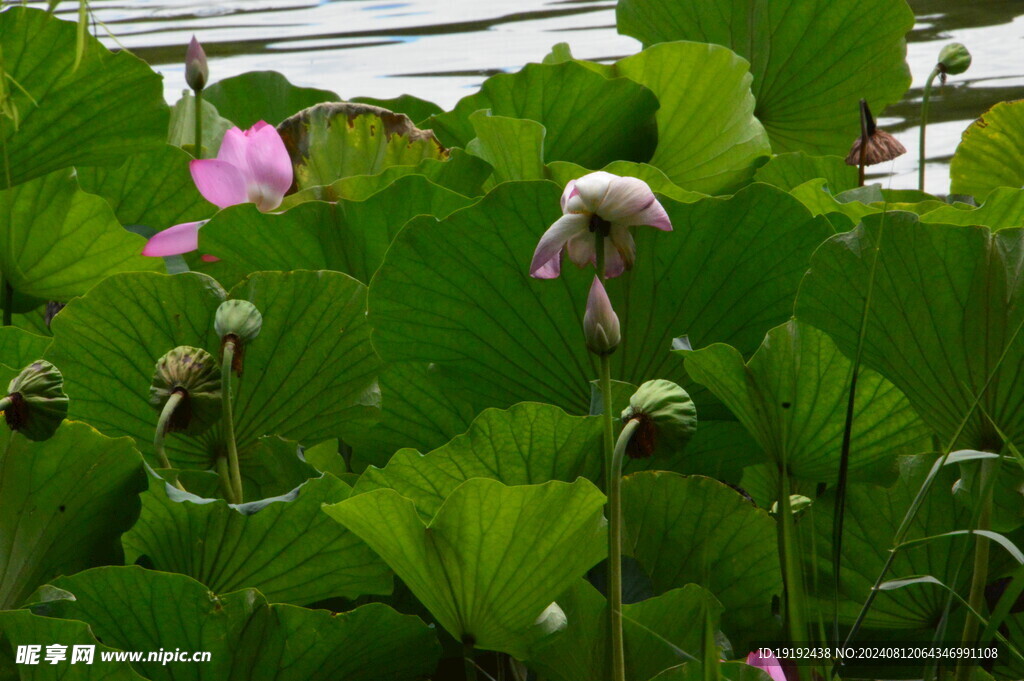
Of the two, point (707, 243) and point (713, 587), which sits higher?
point (707, 243)

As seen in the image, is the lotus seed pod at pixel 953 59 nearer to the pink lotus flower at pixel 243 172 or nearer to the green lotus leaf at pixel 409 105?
the green lotus leaf at pixel 409 105

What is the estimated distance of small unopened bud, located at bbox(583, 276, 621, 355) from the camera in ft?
1.24

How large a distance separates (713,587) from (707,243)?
0.47 feet

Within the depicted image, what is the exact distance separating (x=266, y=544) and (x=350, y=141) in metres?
0.31

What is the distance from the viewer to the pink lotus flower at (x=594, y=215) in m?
0.40

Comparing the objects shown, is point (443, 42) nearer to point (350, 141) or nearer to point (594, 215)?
point (350, 141)

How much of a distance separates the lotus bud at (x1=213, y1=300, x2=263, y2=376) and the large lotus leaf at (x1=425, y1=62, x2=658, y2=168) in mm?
309

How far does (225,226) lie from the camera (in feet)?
1.74

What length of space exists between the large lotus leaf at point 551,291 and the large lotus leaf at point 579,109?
0.74 ft

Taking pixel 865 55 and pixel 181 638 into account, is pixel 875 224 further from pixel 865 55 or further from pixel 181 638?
pixel 865 55

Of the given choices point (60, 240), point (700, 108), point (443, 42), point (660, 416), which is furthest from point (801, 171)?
point (443, 42)

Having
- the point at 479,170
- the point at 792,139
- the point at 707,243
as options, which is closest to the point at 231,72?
the point at 792,139

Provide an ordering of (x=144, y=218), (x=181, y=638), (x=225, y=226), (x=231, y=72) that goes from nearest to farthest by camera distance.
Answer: (x=181, y=638)
(x=225, y=226)
(x=144, y=218)
(x=231, y=72)

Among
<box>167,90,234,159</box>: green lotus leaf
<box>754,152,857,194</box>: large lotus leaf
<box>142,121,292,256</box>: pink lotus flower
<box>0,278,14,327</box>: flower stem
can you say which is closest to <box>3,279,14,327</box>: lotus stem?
<box>0,278,14,327</box>: flower stem
